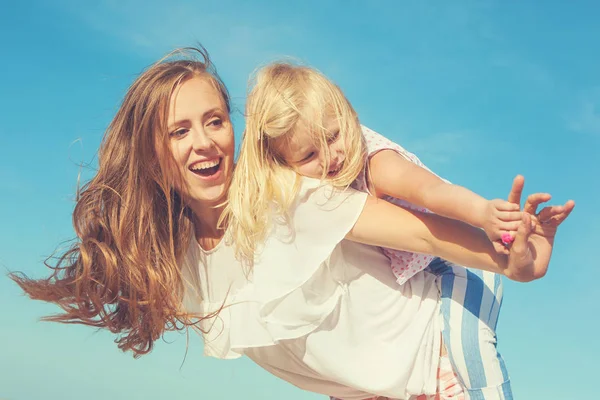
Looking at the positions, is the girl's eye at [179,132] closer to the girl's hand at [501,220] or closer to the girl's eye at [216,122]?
the girl's eye at [216,122]

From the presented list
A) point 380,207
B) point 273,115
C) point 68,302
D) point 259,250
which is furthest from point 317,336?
point 68,302

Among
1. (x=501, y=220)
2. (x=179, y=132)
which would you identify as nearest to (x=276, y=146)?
(x=179, y=132)

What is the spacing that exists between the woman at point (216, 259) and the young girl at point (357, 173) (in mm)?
109

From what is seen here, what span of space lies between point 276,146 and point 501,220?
4.24 ft

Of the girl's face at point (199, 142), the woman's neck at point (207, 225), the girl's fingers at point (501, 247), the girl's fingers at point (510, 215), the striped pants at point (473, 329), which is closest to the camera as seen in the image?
the girl's fingers at point (510, 215)

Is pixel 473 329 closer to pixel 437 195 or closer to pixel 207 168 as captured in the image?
pixel 437 195

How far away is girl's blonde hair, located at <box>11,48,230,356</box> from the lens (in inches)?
165

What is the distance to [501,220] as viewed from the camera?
2.84 m

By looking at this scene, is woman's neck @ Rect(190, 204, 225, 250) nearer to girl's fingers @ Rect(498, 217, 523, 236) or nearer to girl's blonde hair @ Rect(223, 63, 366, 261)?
girl's blonde hair @ Rect(223, 63, 366, 261)

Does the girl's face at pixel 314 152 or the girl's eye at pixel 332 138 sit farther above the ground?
the girl's eye at pixel 332 138

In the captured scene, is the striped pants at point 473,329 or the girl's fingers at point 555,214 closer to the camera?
the girl's fingers at point 555,214

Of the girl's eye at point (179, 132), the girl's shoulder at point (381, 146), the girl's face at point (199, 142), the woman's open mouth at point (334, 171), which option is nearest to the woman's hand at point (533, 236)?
the girl's shoulder at point (381, 146)

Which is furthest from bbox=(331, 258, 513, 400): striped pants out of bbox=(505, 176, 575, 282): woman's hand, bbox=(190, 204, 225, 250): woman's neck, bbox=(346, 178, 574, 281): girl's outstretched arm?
bbox=(190, 204, 225, 250): woman's neck

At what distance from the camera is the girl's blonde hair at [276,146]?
3529mm
